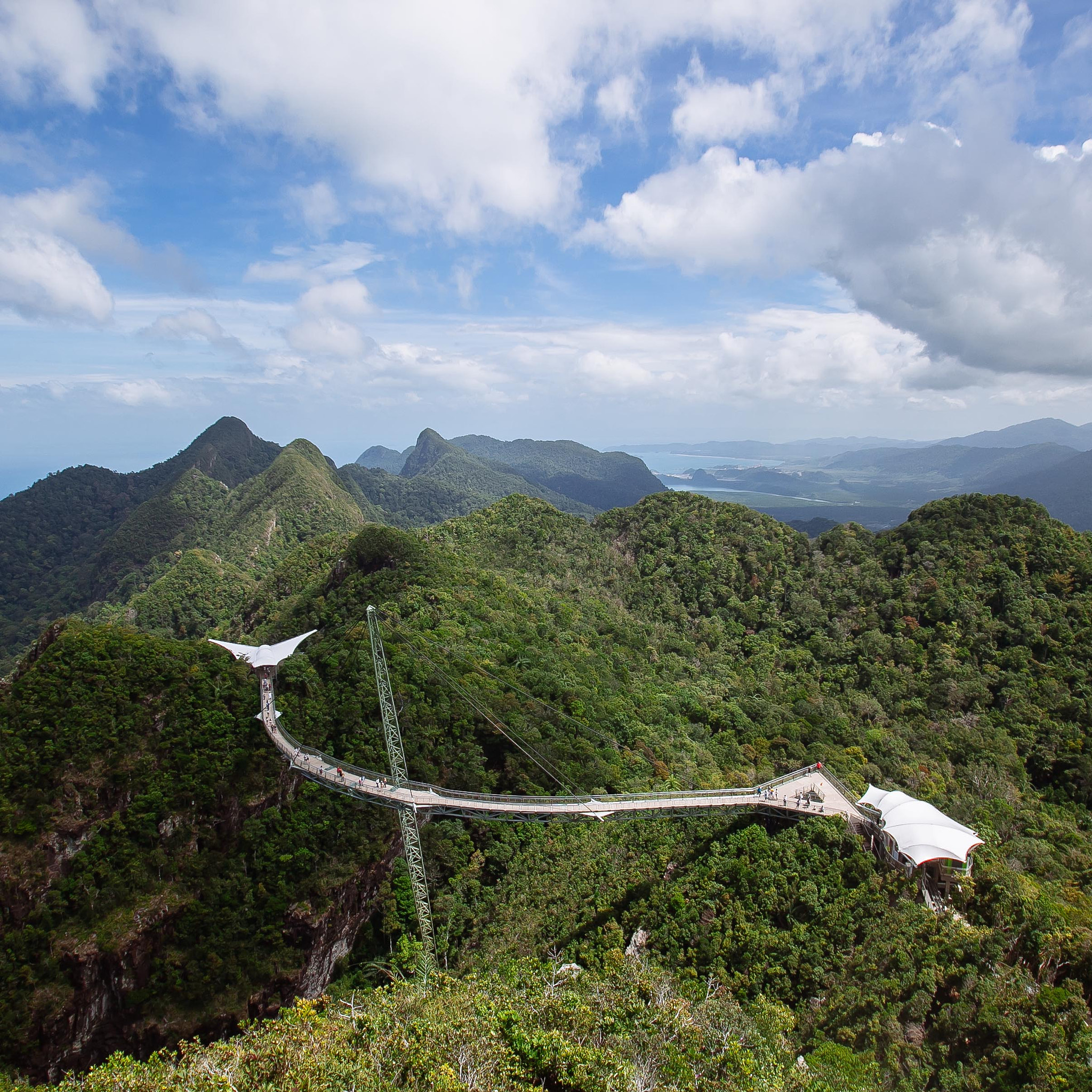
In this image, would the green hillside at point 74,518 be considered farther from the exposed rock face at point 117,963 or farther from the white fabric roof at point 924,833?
the white fabric roof at point 924,833

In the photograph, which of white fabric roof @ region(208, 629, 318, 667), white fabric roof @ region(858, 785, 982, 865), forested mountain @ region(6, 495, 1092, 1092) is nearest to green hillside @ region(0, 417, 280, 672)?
white fabric roof @ region(208, 629, 318, 667)

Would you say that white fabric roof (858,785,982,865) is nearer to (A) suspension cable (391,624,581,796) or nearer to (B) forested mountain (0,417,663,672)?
(A) suspension cable (391,624,581,796)

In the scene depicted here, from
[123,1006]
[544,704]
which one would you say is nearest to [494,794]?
[544,704]

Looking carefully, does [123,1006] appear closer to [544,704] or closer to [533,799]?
[533,799]

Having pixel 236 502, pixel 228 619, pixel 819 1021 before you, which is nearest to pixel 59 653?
pixel 819 1021

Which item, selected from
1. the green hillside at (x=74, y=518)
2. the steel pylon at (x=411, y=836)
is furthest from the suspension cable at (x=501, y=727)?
the green hillside at (x=74, y=518)
